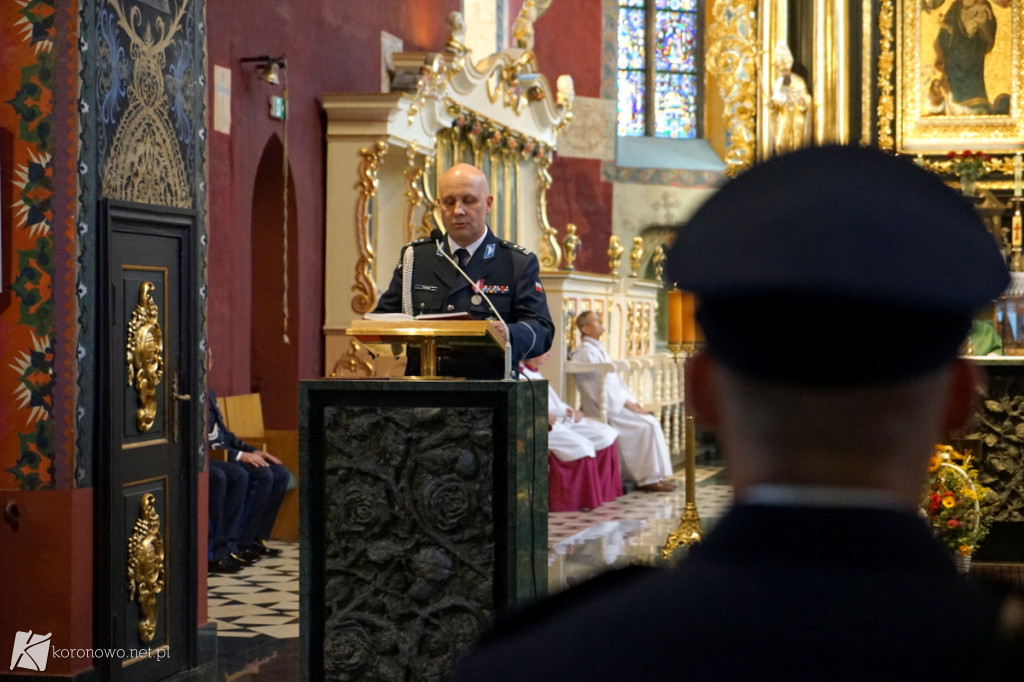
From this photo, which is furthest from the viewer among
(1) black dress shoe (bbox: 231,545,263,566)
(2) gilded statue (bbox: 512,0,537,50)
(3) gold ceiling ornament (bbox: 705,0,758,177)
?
(2) gilded statue (bbox: 512,0,537,50)

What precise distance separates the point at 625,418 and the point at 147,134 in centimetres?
764

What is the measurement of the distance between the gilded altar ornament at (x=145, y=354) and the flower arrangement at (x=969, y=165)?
25.6 feet

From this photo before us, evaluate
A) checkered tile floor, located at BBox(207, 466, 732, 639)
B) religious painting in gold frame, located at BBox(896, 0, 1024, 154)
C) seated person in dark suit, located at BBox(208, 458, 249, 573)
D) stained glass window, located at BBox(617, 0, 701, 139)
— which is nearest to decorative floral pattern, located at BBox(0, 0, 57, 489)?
checkered tile floor, located at BBox(207, 466, 732, 639)

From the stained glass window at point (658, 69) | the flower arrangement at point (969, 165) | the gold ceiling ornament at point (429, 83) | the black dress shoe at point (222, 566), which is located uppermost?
the stained glass window at point (658, 69)

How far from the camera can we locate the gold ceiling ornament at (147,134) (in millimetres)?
5090

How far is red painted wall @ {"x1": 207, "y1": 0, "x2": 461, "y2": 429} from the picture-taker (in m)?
9.02

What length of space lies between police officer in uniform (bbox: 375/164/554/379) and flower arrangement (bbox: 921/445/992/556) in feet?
7.70

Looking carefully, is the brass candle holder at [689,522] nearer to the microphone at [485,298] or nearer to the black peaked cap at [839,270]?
the microphone at [485,298]

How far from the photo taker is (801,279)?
90 cm

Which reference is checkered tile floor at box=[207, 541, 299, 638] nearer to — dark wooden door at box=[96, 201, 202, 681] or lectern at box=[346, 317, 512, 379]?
dark wooden door at box=[96, 201, 202, 681]

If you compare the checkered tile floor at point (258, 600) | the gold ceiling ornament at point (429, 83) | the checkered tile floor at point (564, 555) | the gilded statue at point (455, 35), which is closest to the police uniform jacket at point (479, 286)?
the checkered tile floor at point (564, 555)

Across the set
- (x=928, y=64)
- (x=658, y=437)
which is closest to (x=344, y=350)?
(x=658, y=437)

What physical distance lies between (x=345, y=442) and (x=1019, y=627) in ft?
12.0

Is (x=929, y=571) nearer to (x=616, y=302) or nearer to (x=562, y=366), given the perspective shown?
(x=562, y=366)
